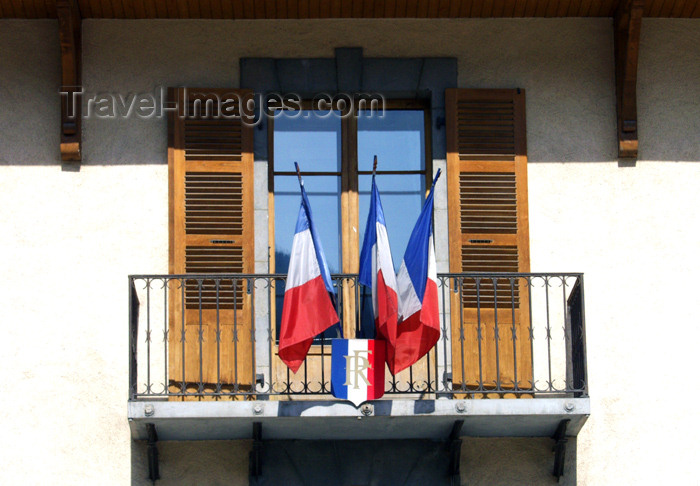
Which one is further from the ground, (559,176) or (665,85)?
(665,85)

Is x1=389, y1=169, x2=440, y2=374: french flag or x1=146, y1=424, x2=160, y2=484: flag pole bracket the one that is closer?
x1=389, y1=169, x2=440, y2=374: french flag

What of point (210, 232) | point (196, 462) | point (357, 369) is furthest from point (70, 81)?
point (357, 369)

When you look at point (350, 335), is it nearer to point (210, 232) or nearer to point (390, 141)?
point (210, 232)

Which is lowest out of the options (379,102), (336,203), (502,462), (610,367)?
(502,462)

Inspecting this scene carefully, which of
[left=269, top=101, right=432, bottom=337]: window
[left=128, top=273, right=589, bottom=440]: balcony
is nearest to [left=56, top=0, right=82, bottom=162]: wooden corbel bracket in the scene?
[left=128, top=273, right=589, bottom=440]: balcony

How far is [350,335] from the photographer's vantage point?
10711 millimetres

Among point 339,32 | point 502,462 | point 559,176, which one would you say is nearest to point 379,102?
point 339,32

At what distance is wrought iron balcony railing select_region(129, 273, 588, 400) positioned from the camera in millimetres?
10172

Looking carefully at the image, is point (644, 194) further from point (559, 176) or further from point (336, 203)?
point (336, 203)

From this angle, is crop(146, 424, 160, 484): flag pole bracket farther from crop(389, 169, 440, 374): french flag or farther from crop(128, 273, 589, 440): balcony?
crop(389, 169, 440, 374): french flag

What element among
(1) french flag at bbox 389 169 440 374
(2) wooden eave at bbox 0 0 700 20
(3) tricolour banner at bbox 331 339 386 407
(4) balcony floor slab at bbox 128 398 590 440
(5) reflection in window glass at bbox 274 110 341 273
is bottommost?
(4) balcony floor slab at bbox 128 398 590 440

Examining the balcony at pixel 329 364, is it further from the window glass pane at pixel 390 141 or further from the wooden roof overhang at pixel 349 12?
the wooden roof overhang at pixel 349 12

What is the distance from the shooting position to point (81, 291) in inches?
413

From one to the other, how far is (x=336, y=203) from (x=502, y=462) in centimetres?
230
